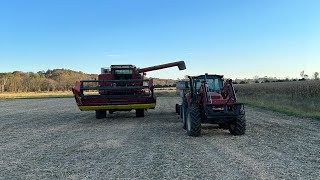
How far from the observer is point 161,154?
916 cm

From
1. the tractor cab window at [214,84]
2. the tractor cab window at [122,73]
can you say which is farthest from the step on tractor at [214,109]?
the tractor cab window at [122,73]

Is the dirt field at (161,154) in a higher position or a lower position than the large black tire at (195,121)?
lower

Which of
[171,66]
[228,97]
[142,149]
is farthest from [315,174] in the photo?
[171,66]

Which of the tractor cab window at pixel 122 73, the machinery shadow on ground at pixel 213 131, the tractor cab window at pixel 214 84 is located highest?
the tractor cab window at pixel 122 73

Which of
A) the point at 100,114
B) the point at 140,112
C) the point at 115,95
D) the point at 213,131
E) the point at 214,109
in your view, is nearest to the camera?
the point at 214,109

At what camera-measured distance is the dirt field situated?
7277 millimetres

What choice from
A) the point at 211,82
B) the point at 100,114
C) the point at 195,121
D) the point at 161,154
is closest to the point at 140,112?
the point at 100,114

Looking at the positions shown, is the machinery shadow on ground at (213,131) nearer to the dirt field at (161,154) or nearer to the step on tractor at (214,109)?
the dirt field at (161,154)

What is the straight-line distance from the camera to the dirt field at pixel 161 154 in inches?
287

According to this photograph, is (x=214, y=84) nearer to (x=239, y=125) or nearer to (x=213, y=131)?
(x=213, y=131)

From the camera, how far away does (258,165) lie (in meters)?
7.79

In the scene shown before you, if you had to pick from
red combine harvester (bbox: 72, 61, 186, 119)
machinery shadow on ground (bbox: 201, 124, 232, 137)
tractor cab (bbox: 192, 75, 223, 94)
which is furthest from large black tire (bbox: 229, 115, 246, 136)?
red combine harvester (bbox: 72, 61, 186, 119)

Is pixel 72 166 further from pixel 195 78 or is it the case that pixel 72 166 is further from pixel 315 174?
pixel 195 78

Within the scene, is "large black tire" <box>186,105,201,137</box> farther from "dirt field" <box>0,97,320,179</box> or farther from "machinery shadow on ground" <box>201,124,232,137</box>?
"machinery shadow on ground" <box>201,124,232,137</box>
